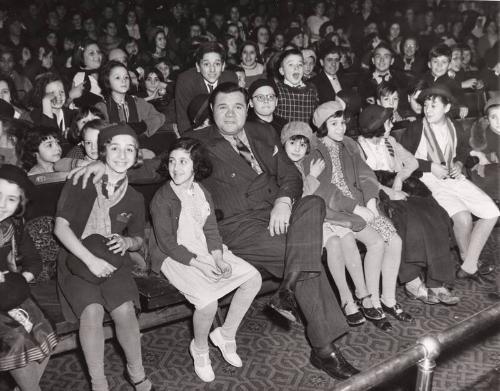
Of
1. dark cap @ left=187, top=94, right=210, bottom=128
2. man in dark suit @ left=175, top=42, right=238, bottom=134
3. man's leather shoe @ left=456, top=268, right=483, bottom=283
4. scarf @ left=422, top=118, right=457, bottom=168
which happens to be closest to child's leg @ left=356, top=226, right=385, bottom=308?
man's leather shoe @ left=456, top=268, right=483, bottom=283

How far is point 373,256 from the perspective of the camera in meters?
3.32

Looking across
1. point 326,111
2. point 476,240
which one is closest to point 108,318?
point 326,111

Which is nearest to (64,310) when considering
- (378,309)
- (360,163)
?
(378,309)

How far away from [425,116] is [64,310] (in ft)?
9.60

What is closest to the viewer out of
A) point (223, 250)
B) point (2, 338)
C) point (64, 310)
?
point (2, 338)

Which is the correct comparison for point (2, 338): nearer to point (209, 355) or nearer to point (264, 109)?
point (209, 355)

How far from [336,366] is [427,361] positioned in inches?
57.7

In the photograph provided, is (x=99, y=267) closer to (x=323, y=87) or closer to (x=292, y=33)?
(x=323, y=87)

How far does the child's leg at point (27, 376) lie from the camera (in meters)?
2.28

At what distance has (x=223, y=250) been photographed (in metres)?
2.97

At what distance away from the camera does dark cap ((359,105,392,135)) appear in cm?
374

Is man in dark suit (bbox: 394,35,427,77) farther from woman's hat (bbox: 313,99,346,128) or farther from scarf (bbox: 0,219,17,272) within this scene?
scarf (bbox: 0,219,17,272)

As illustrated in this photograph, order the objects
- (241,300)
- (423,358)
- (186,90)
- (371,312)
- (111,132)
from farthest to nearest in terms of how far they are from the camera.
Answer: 1. (186,90)
2. (371,312)
3. (241,300)
4. (111,132)
5. (423,358)

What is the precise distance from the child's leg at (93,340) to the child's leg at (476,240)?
8.65 feet
